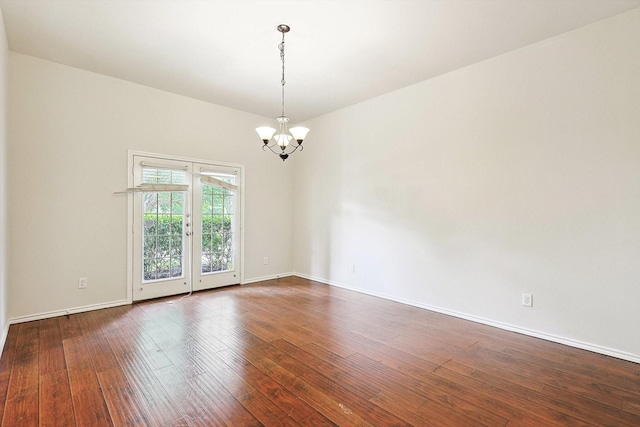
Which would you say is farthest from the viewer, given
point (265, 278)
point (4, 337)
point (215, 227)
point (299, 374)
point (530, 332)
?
point (265, 278)

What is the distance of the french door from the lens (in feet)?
14.1

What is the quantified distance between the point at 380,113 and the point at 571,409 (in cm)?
393

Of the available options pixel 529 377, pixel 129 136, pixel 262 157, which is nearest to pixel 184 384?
pixel 529 377

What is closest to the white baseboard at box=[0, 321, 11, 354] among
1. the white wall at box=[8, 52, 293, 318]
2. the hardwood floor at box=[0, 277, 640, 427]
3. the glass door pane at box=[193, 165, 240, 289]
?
the hardwood floor at box=[0, 277, 640, 427]

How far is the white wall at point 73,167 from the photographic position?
3.46m

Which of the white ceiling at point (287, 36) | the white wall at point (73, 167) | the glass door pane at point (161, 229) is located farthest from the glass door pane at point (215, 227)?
the white ceiling at point (287, 36)

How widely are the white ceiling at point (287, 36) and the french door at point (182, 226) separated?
1.33 metres

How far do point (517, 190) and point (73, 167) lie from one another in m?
5.26

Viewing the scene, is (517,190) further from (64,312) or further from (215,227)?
(64,312)

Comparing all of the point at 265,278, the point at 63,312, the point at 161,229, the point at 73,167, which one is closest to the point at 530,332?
the point at 265,278

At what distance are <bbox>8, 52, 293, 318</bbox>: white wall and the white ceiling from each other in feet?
1.06

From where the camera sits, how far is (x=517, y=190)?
3.30 meters

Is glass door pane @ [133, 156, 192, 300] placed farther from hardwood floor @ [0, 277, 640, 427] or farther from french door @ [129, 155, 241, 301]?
hardwood floor @ [0, 277, 640, 427]

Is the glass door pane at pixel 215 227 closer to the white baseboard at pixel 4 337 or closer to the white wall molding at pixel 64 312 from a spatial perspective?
the white wall molding at pixel 64 312
